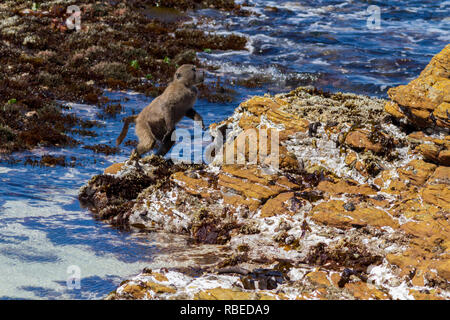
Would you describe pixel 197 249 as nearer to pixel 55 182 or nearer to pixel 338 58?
pixel 55 182

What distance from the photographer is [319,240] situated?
714cm

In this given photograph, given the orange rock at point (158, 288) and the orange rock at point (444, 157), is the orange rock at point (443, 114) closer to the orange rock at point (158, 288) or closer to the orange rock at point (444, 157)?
the orange rock at point (444, 157)

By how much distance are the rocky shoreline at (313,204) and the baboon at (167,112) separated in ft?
1.99

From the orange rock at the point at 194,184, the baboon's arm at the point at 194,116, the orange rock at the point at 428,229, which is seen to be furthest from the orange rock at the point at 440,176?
the baboon's arm at the point at 194,116

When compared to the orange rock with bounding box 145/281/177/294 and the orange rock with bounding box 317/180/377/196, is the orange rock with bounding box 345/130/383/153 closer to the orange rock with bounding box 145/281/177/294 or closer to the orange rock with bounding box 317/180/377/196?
the orange rock with bounding box 317/180/377/196

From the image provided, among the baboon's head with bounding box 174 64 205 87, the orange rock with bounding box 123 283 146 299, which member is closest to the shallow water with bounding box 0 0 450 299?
the orange rock with bounding box 123 283 146 299

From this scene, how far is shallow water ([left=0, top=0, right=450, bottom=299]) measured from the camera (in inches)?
261

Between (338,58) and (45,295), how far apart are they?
22.8 meters

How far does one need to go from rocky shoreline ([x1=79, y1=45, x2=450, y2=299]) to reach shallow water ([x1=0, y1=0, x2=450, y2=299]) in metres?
0.68

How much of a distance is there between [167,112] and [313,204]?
12.4ft

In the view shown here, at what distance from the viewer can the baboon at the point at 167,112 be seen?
32.3 feet

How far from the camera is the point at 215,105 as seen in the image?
59.4 feet

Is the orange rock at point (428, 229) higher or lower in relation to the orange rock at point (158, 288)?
higher
